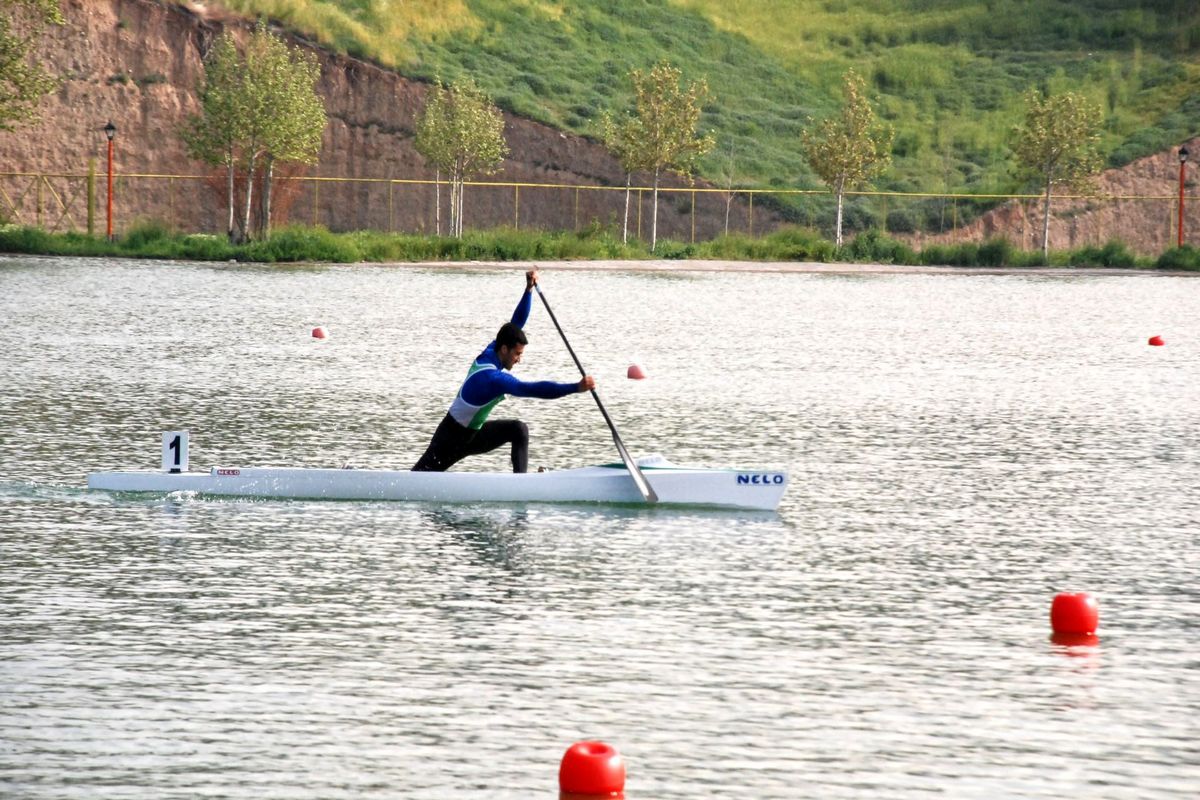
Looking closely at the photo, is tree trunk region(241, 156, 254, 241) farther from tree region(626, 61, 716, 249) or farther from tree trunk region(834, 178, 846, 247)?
tree trunk region(834, 178, 846, 247)

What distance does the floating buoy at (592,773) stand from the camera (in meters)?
7.78

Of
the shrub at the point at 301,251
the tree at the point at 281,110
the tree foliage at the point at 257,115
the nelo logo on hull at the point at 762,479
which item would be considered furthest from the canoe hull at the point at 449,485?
the tree at the point at 281,110

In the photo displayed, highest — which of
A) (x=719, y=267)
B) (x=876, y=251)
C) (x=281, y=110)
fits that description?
(x=281, y=110)

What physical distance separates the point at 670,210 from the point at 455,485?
7737 centimetres

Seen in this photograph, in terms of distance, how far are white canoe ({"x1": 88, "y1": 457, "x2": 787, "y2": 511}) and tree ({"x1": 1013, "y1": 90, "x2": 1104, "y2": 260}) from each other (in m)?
68.9

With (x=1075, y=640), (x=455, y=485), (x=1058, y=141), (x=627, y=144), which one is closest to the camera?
(x=1075, y=640)

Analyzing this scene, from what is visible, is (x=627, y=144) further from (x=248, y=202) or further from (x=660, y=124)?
(x=248, y=202)

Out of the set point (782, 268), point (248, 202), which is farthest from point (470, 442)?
point (248, 202)

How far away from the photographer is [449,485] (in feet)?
51.4

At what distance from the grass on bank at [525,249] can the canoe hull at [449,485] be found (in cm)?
4928

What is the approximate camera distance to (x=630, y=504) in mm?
15586

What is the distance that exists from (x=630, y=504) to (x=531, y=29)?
303 ft

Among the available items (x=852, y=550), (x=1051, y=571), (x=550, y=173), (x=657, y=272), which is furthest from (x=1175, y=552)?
(x=550, y=173)

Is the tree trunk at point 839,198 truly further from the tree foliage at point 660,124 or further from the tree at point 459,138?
the tree at point 459,138
